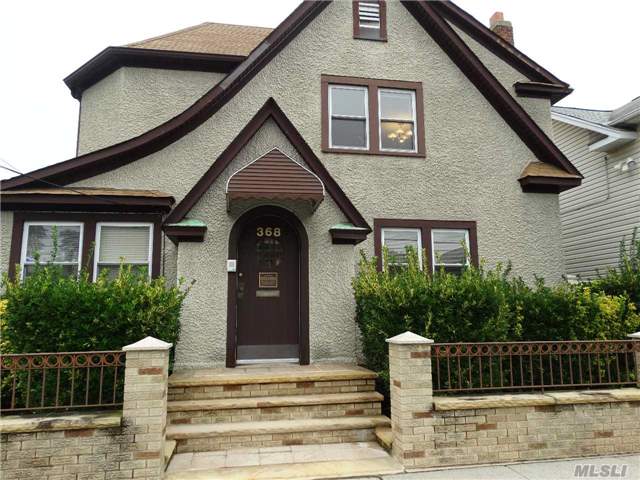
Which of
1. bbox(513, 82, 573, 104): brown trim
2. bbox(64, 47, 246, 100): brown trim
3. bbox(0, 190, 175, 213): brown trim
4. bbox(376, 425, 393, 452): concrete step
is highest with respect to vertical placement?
bbox(64, 47, 246, 100): brown trim

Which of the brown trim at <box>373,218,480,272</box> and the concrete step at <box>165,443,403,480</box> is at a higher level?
the brown trim at <box>373,218,480,272</box>

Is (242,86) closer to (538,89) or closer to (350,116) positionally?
(350,116)

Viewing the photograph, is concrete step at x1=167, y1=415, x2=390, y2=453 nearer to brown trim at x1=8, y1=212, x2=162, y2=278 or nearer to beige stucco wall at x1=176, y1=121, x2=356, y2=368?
beige stucco wall at x1=176, y1=121, x2=356, y2=368

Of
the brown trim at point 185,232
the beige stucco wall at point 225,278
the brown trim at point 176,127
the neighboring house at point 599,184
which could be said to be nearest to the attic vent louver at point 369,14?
the brown trim at point 176,127

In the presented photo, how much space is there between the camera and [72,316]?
5289 millimetres

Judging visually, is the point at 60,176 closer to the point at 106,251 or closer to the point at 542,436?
the point at 106,251

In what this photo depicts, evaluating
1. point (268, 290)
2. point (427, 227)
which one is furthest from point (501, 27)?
point (268, 290)

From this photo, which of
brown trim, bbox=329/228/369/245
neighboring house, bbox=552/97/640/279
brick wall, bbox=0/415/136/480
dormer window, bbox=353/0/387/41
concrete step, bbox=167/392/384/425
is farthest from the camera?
neighboring house, bbox=552/97/640/279

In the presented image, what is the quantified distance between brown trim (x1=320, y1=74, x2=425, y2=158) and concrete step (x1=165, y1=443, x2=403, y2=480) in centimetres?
567

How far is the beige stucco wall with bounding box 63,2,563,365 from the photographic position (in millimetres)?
8648

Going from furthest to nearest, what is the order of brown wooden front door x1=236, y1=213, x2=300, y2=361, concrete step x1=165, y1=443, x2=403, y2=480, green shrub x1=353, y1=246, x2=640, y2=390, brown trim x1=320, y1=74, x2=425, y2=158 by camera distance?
brown trim x1=320, y1=74, x2=425, y2=158 → brown wooden front door x1=236, y1=213, x2=300, y2=361 → green shrub x1=353, y1=246, x2=640, y2=390 → concrete step x1=165, y1=443, x2=403, y2=480

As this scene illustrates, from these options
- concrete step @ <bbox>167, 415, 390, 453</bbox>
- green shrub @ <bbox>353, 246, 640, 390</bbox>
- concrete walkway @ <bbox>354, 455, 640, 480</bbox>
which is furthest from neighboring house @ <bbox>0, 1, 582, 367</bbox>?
concrete walkway @ <bbox>354, 455, 640, 480</bbox>

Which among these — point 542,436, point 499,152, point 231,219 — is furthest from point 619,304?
point 231,219

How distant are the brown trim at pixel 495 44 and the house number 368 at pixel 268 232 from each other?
741 centimetres
